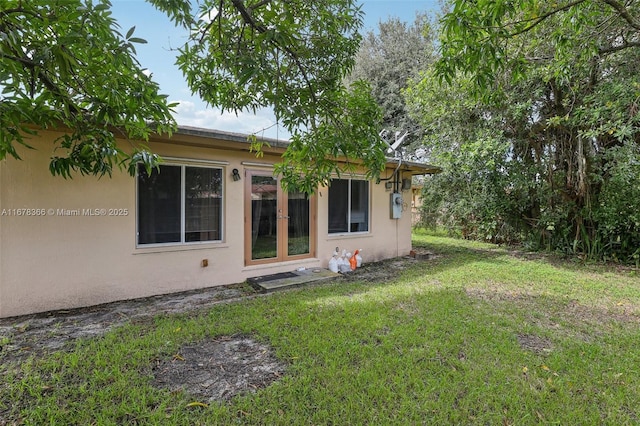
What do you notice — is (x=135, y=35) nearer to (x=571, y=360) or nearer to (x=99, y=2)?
(x=99, y=2)

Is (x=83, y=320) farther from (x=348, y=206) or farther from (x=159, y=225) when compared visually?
(x=348, y=206)

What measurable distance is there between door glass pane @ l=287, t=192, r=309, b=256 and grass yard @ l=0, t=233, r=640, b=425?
1837 millimetres

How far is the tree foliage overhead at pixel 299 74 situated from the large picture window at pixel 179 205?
7.79 ft

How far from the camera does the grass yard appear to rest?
92.4 inches

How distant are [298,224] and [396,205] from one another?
3.03 metres

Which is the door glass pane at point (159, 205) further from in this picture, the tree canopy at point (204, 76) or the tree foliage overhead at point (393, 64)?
the tree foliage overhead at point (393, 64)

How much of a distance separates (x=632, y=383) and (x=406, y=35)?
17502 mm

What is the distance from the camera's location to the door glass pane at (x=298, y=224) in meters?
6.84

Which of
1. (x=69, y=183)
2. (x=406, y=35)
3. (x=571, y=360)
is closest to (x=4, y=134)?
(x=69, y=183)

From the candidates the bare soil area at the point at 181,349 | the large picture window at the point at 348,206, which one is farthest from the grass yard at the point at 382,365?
the large picture window at the point at 348,206

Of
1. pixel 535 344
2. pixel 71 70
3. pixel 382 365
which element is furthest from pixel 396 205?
pixel 71 70

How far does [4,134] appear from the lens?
2361 millimetres

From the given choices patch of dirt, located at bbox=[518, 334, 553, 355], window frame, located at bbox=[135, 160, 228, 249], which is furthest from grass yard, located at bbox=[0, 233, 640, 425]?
window frame, located at bbox=[135, 160, 228, 249]

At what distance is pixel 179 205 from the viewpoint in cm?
544
